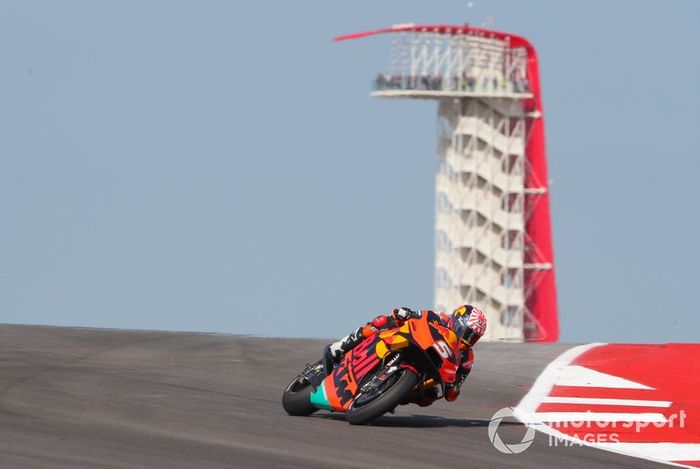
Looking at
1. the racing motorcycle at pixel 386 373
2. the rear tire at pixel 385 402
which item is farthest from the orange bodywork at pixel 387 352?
the rear tire at pixel 385 402

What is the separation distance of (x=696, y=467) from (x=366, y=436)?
2.78 m

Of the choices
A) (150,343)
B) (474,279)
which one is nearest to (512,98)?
(474,279)

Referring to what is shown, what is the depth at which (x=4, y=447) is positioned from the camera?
1001 cm

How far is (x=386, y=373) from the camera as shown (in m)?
13.1

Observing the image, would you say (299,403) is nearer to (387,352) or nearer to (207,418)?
(387,352)

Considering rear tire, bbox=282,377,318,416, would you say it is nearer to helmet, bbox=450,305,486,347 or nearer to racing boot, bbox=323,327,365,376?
racing boot, bbox=323,327,365,376

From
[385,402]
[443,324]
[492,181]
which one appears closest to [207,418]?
[385,402]

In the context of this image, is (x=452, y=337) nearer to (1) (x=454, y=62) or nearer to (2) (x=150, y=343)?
(2) (x=150, y=343)

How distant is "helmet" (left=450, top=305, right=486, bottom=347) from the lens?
13430 mm

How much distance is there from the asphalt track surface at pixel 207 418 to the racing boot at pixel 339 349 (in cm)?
49

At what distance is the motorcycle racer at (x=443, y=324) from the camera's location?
44.1 ft

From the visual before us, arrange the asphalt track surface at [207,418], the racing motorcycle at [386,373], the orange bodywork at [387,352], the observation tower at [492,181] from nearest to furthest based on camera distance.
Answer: the asphalt track surface at [207,418] < the racing motorcycle at [386,373] < the orange bodywork at [387,352] < the observation tower at [492,181]

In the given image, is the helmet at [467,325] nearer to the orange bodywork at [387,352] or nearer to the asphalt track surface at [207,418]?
the orange bodywork at [387,352]

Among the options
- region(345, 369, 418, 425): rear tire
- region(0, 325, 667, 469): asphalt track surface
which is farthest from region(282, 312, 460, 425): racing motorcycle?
region(0, 325, 667, 469): asphalt track surface
